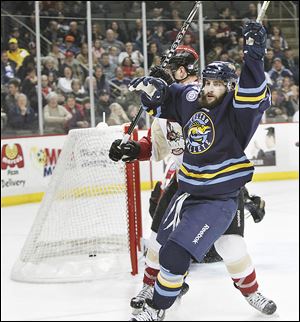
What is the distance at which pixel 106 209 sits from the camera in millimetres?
5062

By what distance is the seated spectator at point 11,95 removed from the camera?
8.27 meters

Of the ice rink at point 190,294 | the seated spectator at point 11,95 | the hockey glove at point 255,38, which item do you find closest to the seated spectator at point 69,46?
the seated spectator at point 11,95

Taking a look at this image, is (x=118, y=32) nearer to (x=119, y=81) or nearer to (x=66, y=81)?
(x=119, y=81)

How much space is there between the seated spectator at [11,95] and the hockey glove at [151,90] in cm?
633

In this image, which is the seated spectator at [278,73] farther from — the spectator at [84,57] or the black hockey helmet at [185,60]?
the black hockey helmet at [185,60]

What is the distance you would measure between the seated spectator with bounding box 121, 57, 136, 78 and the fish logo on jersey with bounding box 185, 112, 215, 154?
21.9 feet

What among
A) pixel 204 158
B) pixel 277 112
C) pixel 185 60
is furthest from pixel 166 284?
pixel 277 112

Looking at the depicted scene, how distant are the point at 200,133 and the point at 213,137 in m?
0.04

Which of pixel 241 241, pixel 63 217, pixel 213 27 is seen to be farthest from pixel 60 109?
pixel 241 241

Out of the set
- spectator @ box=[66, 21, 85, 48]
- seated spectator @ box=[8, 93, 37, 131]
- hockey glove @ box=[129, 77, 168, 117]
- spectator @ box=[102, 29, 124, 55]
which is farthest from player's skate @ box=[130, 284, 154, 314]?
spectator @ box=[102, 29, 124, 55]

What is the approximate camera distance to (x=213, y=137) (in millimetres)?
2182

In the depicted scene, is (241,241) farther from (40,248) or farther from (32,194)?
(32,194)

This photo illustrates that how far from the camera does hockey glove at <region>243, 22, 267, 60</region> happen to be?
5.71 ft

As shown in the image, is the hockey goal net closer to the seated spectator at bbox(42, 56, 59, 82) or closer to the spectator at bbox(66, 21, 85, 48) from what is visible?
the seated spectator at bbox(42, 56, 59, 82)
